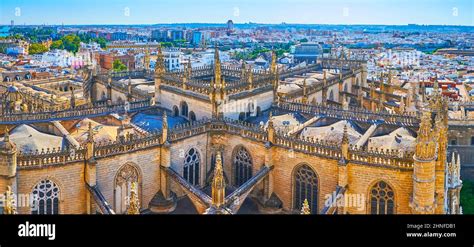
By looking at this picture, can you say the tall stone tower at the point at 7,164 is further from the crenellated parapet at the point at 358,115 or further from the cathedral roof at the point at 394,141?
the crenellated parapet at the point at 358,115

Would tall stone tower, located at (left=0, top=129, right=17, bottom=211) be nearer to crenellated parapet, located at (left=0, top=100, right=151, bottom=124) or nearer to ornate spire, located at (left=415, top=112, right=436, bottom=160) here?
crenellated parapet, located at (left=0, top=100, right=151, bottom=124)

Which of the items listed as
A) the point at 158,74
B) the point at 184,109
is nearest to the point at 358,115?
the point at 184,109

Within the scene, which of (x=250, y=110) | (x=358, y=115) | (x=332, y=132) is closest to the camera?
(x=332, y=132)

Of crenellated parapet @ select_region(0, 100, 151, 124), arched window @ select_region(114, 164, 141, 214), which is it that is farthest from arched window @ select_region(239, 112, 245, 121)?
arched window @ select_region(114, 164, 141, 214)

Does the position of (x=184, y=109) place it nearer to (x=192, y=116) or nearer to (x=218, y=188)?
(x=192, y=116)

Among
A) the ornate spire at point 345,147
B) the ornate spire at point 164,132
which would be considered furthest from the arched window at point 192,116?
the ornate spire at point 345,147

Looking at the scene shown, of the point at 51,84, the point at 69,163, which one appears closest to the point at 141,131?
the point at 69,163
